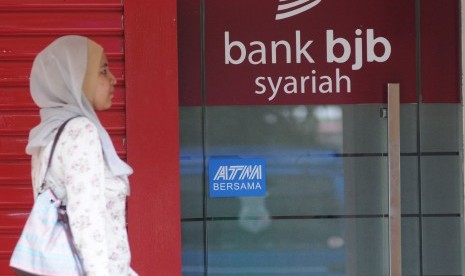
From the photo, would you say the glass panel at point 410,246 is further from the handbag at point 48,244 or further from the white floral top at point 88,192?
the handbag at point 48,244

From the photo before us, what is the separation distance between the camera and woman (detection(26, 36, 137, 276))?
3.46 meters

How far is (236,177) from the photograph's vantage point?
6.13 meters

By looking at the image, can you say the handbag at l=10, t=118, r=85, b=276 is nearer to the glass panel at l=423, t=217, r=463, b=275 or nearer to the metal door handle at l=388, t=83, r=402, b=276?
the metal door handle at l=388, t=83, r=402, b=276

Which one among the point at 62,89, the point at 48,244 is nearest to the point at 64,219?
the point at 48,244

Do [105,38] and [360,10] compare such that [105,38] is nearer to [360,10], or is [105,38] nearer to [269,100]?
[269,100]

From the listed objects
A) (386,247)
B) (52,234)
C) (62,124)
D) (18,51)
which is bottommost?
(386,247)

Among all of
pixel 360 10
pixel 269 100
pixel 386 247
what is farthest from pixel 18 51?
pixel 386 247

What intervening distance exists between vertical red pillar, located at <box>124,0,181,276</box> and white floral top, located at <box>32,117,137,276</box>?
78.7 inches

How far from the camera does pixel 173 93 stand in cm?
572

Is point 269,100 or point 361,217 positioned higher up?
point 269,100

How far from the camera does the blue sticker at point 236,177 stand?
6102 mm

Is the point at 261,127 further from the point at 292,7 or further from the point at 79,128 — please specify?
the point at 79,128

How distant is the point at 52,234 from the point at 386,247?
315 centimetres

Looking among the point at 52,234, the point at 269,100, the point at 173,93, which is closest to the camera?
the point at 52,234
